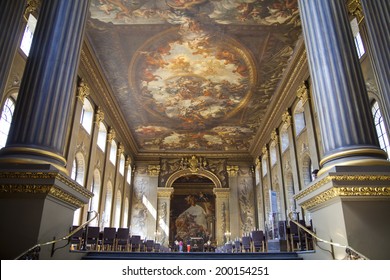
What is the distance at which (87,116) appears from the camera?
14.8m

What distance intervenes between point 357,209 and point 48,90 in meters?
4.76

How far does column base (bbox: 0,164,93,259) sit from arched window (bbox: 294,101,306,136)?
12255 millimetres

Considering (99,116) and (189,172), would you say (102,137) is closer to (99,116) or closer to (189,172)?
(99,116)

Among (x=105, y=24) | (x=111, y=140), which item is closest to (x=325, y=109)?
(x=105, y=24)

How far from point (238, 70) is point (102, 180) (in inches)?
341

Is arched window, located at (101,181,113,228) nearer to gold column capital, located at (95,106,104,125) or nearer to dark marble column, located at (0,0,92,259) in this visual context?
gold column capital, located at (95,106,104,125)

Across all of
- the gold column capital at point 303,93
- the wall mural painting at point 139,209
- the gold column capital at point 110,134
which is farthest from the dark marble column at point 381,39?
the wall mural painting at point 139,209

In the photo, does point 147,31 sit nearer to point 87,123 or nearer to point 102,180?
point 87,123

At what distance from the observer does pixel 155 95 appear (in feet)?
54.7

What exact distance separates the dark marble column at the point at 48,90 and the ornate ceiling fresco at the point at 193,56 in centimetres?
594

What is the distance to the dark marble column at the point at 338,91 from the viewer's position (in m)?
4.55

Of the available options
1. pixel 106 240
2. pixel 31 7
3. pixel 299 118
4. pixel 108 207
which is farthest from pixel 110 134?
pixel 299 118

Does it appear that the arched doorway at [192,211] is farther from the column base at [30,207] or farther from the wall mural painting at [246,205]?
the column base at [30,207]

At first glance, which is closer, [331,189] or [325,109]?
[331,189]
